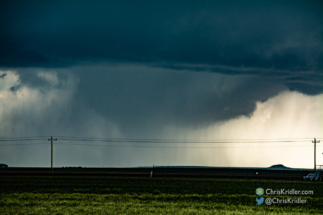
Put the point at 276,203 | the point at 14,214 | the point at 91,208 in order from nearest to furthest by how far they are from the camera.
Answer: the point at 14,214 < the point at 91,208 < the point at 276,203

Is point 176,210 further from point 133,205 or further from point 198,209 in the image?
point 133,205

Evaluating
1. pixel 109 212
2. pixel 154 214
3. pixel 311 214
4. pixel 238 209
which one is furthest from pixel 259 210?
pixel 109 212

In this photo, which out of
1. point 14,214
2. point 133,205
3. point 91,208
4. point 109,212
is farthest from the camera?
point 133,205

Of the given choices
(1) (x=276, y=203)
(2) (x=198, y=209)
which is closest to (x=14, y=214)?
(2) (x=198, y=209)

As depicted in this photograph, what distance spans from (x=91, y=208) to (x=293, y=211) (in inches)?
564

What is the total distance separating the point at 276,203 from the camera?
90.9 ft

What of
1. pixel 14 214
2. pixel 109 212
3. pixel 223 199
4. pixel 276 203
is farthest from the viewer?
pixel 223 199

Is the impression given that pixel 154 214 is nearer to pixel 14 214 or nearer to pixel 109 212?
pixel 109 212

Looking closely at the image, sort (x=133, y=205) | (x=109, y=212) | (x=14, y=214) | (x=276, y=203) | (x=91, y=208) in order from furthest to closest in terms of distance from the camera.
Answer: (x=276, y=203)
(x=133, y=205)
(x=91, y=208)
(x=109, y=212)
(x=14, y=214)

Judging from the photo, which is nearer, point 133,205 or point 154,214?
point 154,214

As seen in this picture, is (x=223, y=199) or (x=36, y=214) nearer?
(x=36, y=214)

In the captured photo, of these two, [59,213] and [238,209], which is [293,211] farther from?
[59,213]

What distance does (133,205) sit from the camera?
996 inches

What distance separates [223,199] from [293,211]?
7.82 metres
